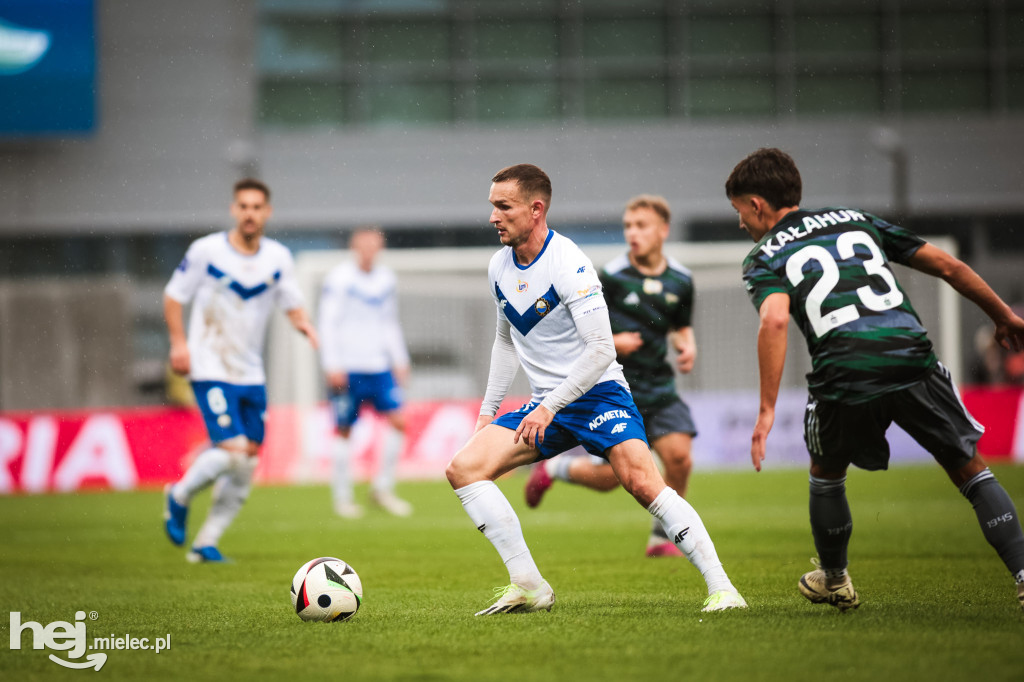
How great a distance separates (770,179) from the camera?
5176mm

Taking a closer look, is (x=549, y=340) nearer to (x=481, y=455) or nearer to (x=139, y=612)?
(x=481, y=455)

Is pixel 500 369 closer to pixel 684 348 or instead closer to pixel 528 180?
pixel 528 180

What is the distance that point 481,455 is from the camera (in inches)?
212

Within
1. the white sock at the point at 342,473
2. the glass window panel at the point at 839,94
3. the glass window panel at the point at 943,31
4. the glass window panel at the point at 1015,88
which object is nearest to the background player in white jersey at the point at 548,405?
the white sock at the point at 342,473

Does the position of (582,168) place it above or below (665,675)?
above

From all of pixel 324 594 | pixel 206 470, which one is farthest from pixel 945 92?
pixel 324 594

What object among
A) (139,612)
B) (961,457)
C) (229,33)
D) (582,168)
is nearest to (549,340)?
(961,457)

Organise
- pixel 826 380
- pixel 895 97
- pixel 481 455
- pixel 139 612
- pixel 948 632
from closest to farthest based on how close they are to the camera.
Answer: pixel 948 632, pixel 826 380, pixel 481 455, pixel 139 612, pixel 895 97

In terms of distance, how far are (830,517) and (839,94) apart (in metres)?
23.4

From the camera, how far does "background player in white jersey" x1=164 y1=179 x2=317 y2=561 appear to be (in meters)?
8.16

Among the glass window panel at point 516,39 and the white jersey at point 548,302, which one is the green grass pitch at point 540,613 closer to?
the white jersey at point 548,302

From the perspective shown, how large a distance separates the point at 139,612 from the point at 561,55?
22810 millimetres

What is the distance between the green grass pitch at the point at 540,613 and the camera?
423cm

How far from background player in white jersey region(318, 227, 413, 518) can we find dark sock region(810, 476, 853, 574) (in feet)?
24.0
